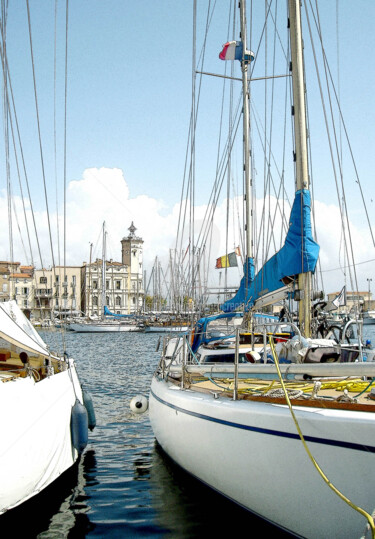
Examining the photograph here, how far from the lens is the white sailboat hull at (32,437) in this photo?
611 centimetres

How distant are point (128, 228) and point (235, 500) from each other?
11498 cm

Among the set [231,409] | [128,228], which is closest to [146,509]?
[231,409]

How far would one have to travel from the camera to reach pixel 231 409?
5898 mm

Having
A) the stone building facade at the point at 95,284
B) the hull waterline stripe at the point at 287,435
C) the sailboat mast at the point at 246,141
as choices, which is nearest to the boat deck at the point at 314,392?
the hull waterline stripe at the point at 287,435

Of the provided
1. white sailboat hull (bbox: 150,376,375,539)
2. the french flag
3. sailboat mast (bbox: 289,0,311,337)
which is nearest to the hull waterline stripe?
white sailboat hull (bbox: 150,376,375,539)

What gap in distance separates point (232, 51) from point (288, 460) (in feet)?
48.6

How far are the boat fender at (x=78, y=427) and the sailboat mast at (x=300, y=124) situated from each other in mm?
3956

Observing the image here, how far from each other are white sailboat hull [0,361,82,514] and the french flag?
1236 centimetres

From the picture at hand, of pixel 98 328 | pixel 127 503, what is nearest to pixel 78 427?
pixel 127 503

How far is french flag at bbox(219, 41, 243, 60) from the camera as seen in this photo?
17.0 meters

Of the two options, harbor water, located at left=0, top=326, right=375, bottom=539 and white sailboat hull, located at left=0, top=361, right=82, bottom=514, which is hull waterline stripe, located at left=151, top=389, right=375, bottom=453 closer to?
harbor water, located at left=0, top=326, right=375, bottom=539

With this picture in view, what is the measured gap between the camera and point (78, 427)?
8867 mm

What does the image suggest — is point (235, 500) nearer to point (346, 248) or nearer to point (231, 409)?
point (231, 409)

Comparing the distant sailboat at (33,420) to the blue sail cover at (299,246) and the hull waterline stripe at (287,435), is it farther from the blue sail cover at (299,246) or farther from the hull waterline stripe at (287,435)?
the blue sail cover at (299,246)
